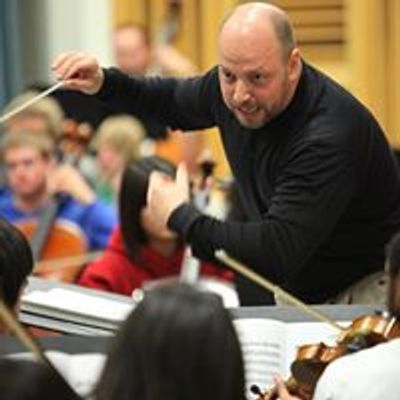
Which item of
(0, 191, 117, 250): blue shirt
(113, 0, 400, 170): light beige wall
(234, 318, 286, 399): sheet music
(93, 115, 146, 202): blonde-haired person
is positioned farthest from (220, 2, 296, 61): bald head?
(113, 0, 400, 170): light beige wall

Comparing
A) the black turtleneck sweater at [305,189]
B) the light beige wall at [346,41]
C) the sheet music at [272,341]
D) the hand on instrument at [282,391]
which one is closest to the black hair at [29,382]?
the hand on instrument at [282,391]

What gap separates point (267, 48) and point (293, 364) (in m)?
0.62

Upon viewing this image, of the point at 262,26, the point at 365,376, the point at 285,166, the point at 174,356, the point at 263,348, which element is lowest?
the point at 263,348

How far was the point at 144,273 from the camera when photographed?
3.83 m

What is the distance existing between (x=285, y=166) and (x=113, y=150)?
2552 millimetres

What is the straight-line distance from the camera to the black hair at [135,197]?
372 centimetres

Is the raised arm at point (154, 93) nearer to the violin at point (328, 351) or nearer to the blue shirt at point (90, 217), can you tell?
the violin at point (328, 351)

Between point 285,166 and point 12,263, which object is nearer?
point 12,263

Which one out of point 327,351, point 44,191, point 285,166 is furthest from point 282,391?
point 44,191

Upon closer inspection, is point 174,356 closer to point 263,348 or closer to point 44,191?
point 263,348

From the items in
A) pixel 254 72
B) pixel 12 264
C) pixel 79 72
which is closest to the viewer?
pixel 12 264

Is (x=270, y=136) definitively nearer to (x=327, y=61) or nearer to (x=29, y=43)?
(x=327, y=61)

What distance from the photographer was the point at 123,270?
3809mm

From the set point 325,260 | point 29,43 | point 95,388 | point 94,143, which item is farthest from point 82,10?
point 95,388
